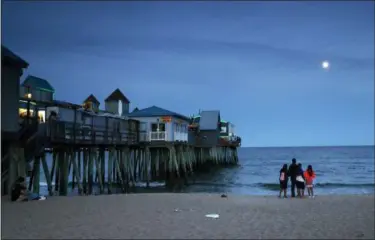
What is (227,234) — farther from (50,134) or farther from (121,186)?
(121,186)

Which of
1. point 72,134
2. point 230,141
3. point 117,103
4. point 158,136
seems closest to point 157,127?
point 158,136

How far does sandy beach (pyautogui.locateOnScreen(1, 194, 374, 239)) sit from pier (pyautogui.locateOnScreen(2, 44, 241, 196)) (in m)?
4.13

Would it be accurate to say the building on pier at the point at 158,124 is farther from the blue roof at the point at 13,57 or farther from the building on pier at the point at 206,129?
the blue roof at the point at 13,57

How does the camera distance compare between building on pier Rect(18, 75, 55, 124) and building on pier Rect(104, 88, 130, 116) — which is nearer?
building on pier Rect(18, 75, 55, 124)

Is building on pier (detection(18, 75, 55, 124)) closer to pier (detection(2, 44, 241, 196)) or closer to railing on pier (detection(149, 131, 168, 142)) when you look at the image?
pier (detection(2, 44, 241, 196))

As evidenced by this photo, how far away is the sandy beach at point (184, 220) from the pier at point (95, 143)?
413 centimetres

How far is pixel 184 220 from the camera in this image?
1042 cm

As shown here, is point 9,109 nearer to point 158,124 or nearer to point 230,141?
point 158,124

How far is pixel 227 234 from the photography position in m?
8.59

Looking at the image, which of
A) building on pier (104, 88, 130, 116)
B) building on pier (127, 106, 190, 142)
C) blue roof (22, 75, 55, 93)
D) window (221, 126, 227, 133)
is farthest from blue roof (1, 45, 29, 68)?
window (221, 126, 227, 133)

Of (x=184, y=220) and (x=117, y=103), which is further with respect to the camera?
(x=117, y=103)

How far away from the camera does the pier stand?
57.9ft

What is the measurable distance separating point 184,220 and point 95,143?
13882 mm

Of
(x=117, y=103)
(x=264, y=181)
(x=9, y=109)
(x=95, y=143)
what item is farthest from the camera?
(x=117, y=103)
